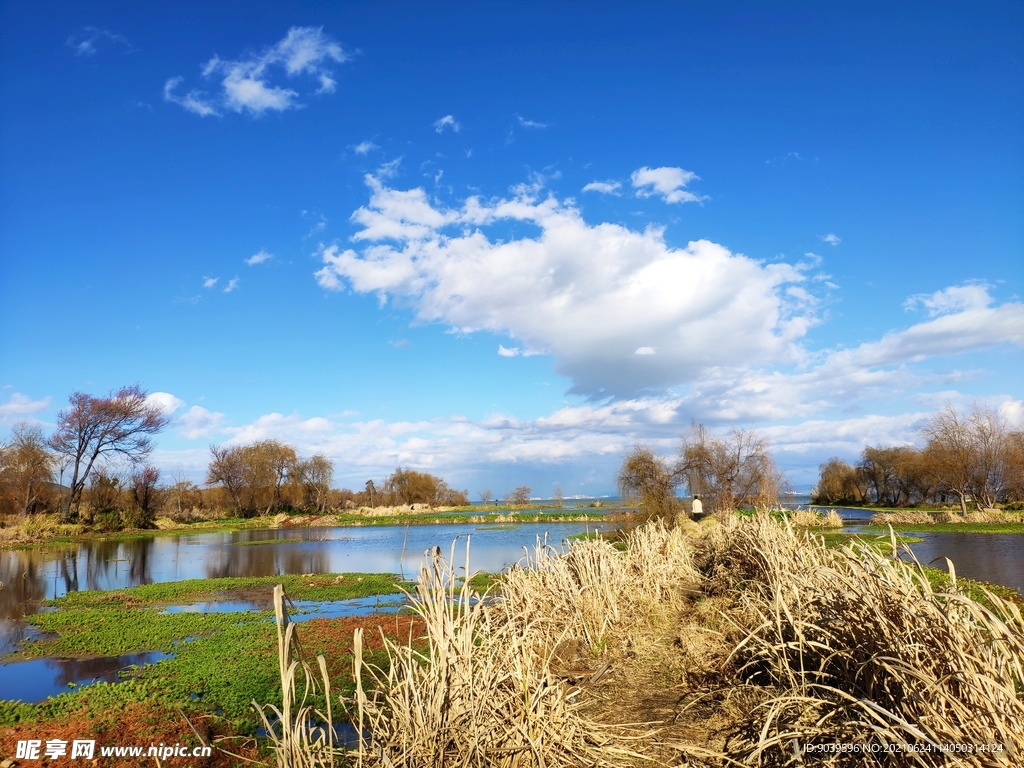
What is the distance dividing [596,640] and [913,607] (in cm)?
499

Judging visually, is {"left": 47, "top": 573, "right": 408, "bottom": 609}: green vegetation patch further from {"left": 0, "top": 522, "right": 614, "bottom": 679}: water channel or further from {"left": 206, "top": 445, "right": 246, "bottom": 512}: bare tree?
A: {"left": 206, "top": 445, "right": 246, "bottom": 512}: bare tree

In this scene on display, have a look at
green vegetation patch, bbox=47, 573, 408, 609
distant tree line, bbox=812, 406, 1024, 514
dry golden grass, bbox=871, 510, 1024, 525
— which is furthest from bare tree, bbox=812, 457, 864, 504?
green vegetation patch, bbox=47, 573, 408, 609

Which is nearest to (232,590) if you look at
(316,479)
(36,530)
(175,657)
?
(175,657)

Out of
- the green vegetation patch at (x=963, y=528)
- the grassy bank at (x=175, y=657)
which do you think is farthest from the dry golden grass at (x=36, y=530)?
the green vegetation patch at (x=963, y=528)

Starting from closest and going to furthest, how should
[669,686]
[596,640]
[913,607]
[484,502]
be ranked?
[913,607], [669,686], [596,640], [484,502]

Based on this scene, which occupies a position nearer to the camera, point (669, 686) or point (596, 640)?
point (669, 686)

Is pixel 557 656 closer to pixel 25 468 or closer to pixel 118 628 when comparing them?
pixel 118 628

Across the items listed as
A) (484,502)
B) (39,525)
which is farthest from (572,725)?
(484,502)

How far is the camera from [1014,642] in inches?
118

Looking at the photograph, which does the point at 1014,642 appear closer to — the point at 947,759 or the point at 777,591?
the point at 947,759

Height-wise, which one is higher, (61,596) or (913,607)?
(913,607)

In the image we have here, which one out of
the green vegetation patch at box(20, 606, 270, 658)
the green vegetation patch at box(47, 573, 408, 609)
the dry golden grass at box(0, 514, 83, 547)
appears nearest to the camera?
the green vegetation patch at box(20, 606, 270, 658)

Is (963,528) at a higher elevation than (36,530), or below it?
below

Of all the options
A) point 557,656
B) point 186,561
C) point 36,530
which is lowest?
point 186,561
